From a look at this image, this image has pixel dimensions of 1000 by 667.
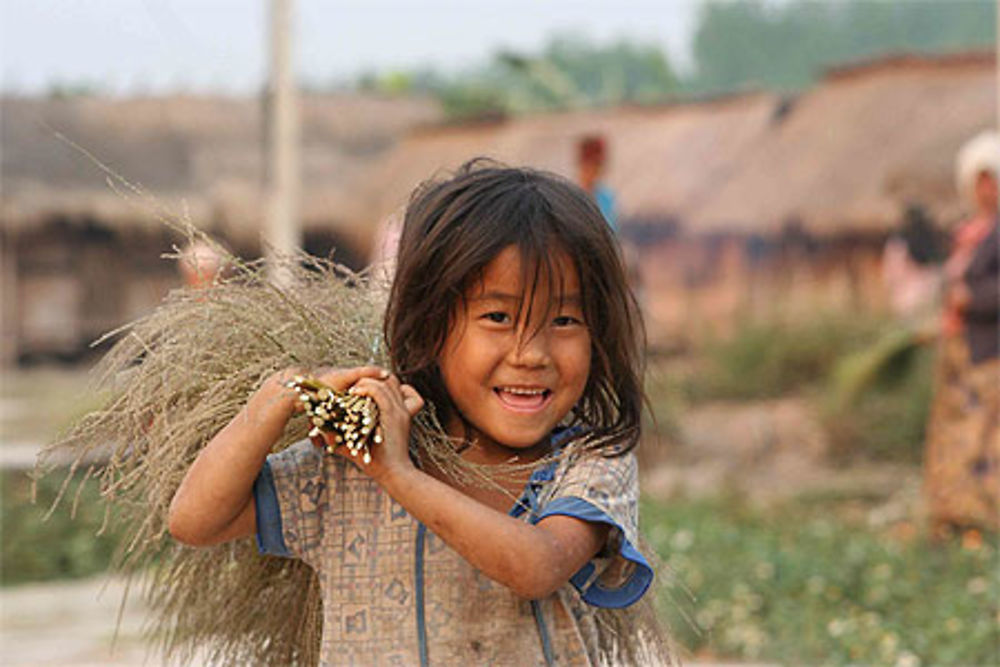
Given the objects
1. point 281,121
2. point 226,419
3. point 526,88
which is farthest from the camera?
point 526,88

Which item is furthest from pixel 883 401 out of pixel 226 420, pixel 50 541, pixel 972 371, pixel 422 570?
pixel 422 570

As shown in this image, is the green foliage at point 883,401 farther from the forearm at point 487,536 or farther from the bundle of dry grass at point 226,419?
the forearm at point 487,536

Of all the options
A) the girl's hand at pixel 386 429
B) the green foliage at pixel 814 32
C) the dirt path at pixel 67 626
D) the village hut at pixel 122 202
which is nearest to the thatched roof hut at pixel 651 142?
the village hut at pixel 122 202

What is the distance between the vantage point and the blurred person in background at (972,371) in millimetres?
6289

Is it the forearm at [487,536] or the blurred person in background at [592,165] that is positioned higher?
the blurred person in background at [592,165]

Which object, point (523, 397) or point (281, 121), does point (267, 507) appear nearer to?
point (523, 397)

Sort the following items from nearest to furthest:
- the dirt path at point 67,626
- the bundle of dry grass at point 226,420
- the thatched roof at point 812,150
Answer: the bundle of dry grass at point 226,420, the dirt path at point 67,626, the thatched roof at point 812,150

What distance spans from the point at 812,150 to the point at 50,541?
8.08 metres

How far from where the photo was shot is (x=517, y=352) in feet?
6.63

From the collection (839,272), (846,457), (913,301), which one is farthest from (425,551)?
(839,272)

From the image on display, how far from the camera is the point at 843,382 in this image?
8.86 m

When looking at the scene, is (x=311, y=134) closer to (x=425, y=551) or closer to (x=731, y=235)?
(x=731, y=235)

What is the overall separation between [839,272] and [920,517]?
5507mm

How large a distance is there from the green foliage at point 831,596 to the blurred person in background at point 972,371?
241 millimetres
